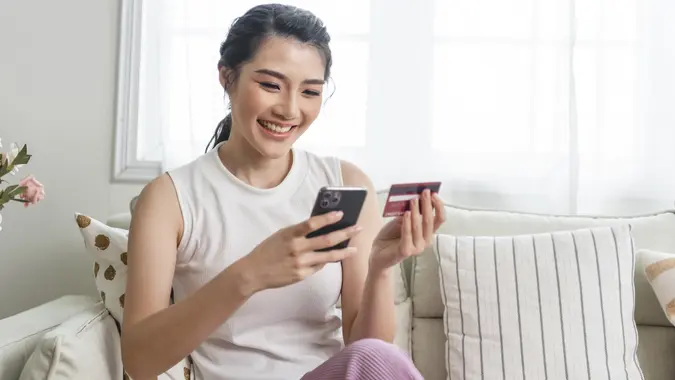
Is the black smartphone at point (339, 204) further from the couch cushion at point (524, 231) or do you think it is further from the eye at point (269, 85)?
the couch cushion at point (524, 231)

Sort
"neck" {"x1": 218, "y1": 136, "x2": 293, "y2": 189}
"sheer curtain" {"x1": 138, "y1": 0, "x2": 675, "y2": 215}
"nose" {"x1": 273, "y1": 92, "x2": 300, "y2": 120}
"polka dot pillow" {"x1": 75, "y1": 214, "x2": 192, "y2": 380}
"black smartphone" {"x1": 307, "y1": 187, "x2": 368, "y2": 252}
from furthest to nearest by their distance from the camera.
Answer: "sheer curtain" {"x1": 138, "y1": 0, "x2": 675, "y2": 215} → "polka dot pillow" {"x1": 75, "y1": 214, "x2": 192, "y2": 380} → "neck" {"x1": 218, "y1": 136, "x2": 293, "y2": 189} → "nose" {"x1": 273, "y1": 92, "x2": 300, "y2": 120} → "black smartphone" {"x1": 307, "y1": 187, "x2": 368, "y2": 252}

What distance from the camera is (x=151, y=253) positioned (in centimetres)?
114

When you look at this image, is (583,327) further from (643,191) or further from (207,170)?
(207,170)

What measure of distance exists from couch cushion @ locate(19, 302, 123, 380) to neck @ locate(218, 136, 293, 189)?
0.38 m

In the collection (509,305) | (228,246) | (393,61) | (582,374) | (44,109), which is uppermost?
(393,61)

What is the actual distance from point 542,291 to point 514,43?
0.84 meters

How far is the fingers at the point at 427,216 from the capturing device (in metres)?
1.08

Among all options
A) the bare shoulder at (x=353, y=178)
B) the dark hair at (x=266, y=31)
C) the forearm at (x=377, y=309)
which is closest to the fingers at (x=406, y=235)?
the forearm at (x=377, y=309)

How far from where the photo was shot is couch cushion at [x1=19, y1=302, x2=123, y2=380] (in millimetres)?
1174

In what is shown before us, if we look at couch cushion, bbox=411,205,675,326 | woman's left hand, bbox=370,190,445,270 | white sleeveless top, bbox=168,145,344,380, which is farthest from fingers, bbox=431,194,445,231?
couch cushion, bbox=411,205,675,326

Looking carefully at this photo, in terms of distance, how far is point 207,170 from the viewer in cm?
127

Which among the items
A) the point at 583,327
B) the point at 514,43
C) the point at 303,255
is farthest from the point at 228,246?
the point at 514,43

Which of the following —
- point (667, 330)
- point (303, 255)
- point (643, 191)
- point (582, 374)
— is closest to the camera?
point (303, 255)

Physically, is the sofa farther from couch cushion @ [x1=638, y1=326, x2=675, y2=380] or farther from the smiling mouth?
the smiling mouth
